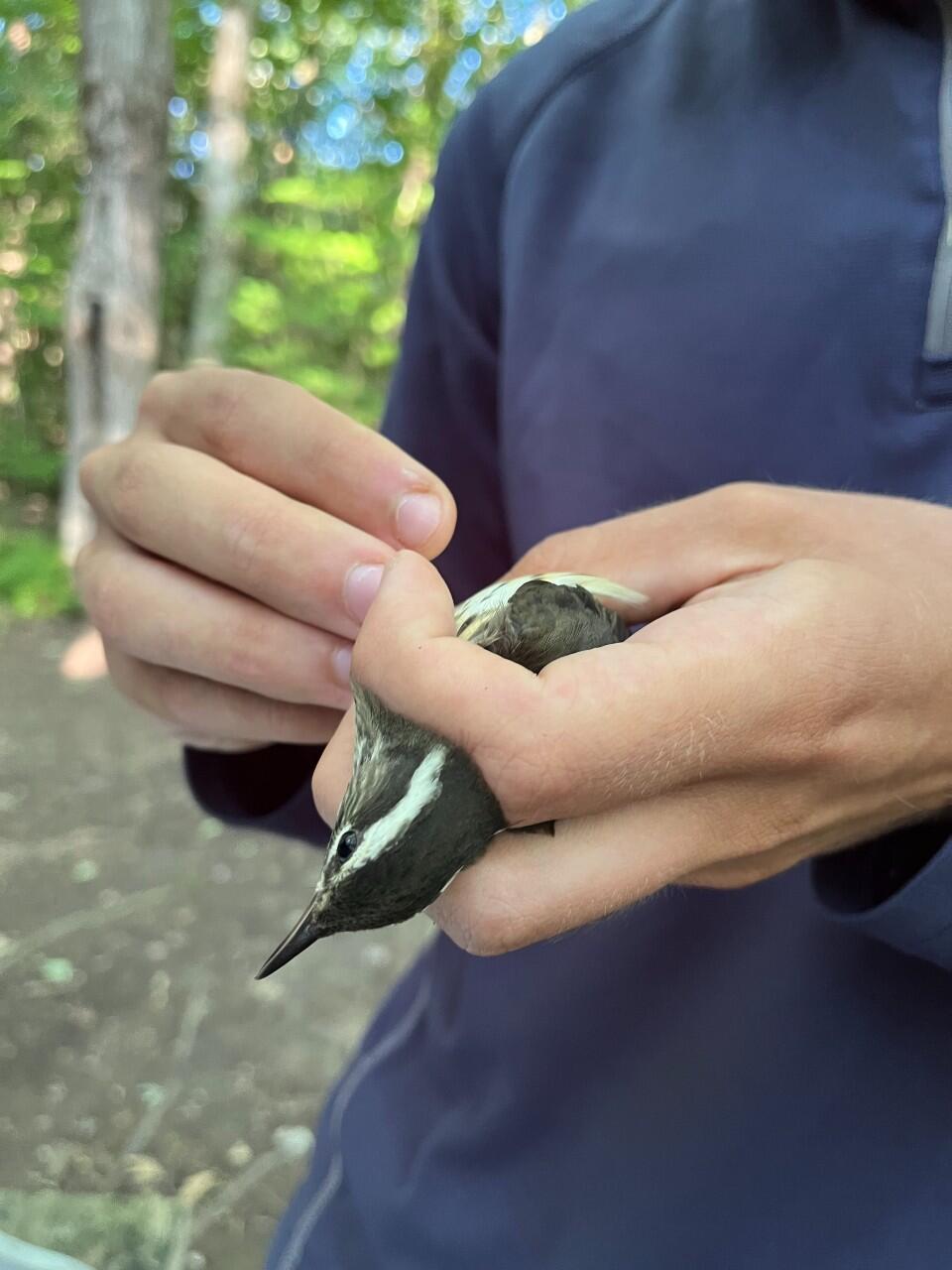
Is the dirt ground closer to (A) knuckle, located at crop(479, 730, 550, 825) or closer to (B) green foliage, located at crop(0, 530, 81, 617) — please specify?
(B) green foliage, located at crop(0, 530, 81, 617)

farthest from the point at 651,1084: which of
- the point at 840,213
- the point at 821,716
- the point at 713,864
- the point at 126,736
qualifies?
the point at 126,736

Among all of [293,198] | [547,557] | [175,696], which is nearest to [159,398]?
[175,696]

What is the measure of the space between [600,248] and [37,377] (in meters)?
11.2

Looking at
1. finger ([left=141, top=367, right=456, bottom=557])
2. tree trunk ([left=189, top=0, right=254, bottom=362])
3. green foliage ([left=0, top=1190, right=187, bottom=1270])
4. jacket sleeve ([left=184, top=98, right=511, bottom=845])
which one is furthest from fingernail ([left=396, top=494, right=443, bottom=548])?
tree trunk ([left=189, top=0, right=254, bottom=362])

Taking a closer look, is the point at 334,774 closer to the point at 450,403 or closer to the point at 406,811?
the point at 406,811

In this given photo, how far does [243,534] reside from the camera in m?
1.00

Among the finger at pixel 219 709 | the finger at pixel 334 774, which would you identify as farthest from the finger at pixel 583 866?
the finger at pixel 219 709

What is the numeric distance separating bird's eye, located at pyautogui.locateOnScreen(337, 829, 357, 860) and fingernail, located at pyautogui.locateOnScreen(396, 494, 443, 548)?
364 millimetres

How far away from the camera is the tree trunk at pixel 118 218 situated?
19.8 feet

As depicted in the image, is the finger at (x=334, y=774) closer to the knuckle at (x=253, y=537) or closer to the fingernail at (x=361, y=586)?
the fingernail at (x=361, y=586)

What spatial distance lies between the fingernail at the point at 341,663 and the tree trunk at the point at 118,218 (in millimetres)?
6205

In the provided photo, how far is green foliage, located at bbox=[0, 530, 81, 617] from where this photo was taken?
711cm

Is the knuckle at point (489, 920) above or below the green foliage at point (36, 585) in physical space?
above

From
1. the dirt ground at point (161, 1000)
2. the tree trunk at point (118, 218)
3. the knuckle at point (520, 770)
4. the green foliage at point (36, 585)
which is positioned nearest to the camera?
the knuckle at point (520, 770)
